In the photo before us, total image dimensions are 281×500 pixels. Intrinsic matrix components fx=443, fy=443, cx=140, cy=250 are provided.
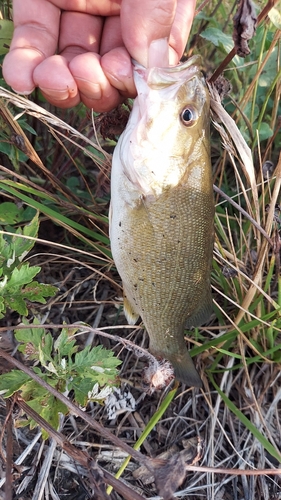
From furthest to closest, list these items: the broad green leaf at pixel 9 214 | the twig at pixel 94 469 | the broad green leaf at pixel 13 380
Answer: the broad green leaf at pixel 9 214, the broad green leaf at pixel 13 380, the twig at pixel 94 469

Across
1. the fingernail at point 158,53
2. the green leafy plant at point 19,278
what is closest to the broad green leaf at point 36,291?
the green leafy plant at point 19,278

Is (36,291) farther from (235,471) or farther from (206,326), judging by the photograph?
(206,326)

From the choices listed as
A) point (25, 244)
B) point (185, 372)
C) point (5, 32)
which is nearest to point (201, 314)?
point (185, 372)

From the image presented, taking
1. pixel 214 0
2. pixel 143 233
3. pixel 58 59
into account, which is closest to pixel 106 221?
pixel 143 233

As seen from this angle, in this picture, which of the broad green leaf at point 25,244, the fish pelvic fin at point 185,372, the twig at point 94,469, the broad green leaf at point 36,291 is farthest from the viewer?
the fish pelvic fin at point 185,372

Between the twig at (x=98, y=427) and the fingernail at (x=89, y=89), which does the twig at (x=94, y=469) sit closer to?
the twig at (x=98, y=427)

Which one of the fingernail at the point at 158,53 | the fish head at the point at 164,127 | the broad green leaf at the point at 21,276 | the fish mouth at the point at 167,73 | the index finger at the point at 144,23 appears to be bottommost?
the broad green leaf at the point at 21,276
